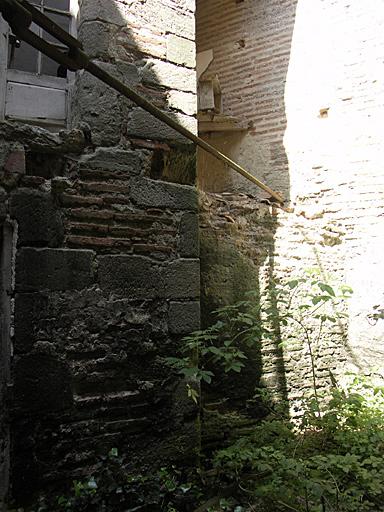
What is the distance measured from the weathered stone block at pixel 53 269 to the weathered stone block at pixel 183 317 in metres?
0.62

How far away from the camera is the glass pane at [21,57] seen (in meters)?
2.96

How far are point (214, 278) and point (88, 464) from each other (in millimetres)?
1727

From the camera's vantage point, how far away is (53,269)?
2547mm

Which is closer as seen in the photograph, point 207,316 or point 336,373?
point 207,316

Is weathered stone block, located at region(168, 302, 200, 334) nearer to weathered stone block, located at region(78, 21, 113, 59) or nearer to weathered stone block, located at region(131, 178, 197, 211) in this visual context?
weathered stone block, located at region(131, 178, 197, 211)

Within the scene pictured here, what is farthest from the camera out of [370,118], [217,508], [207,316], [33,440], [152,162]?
[370,118]

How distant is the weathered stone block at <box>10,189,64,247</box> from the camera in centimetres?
249

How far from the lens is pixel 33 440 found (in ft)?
A: 7.91

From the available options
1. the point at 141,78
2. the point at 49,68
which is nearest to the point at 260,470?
the point at 141,78

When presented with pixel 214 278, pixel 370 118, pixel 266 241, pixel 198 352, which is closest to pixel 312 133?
pixel 370 118

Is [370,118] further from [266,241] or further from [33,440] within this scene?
[33,440]

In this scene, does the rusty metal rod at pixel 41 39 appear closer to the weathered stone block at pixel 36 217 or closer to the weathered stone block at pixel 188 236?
the weathered stone block at pixel 36 217

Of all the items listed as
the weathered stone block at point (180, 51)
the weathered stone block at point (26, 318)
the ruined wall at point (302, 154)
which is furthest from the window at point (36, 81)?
the ruined wall at point (302, 154)

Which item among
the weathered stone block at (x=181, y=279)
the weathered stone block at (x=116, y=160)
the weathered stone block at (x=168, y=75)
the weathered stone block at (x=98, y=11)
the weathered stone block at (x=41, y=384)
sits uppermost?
the weathered stone block at (x=98, y=11)
